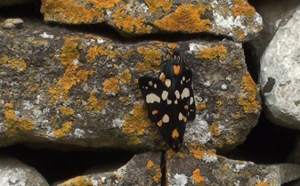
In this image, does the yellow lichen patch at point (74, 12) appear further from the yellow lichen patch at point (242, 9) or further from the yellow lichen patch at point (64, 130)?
the yellow lichen patch at point (242, 9)

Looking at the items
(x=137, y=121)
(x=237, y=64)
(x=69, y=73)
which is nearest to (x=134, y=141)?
(x=137, y=121)

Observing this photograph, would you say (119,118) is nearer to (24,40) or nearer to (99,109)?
(99,109)

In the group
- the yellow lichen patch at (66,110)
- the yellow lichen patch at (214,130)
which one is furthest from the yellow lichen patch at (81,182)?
the yellow lichen patch at (214,130)

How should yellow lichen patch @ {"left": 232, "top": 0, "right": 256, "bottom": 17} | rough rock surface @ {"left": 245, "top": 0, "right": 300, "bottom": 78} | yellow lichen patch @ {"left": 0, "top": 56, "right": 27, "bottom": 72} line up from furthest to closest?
rough rock surface @ {"left": 245, "top": 0, "right": 300, "bottom": 78}
yellow lichen patch @ {"left": 232, "top": 0, "right": 256, "bottom": 17}
yellow lichen patch @ {"left": 0, "top": 56, "right": 27, "bottom": 72}

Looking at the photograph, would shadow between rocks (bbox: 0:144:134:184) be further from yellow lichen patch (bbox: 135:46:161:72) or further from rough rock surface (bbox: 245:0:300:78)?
rough rock surface (bbox: 245:0:300:78)

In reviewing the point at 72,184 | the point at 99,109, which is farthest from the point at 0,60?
the point at 72,184

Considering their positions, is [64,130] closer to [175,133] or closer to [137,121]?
[137,121]

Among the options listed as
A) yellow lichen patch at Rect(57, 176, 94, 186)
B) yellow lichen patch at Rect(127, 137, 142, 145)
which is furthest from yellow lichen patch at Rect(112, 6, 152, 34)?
yellow lichen patch at Rect(57, 176, 94, 186)
